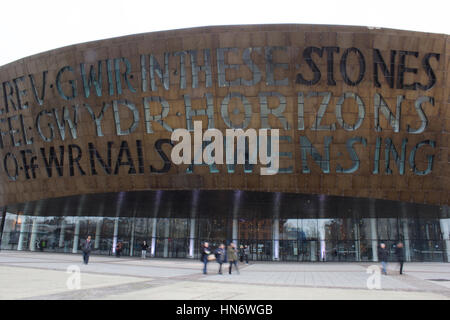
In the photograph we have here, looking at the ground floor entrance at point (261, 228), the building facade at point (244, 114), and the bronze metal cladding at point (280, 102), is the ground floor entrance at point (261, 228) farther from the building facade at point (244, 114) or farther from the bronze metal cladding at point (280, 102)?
the bronze metal cladding at point (280, 102)

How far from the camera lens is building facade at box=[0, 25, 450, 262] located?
28.6 metres

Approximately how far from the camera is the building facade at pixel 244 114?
2856 centimetres

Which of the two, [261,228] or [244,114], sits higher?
[244,114]

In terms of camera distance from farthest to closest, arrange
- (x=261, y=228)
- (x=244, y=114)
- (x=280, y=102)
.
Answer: (x=261, y=228) → (x=244, y=114) → (x=280, y=102)

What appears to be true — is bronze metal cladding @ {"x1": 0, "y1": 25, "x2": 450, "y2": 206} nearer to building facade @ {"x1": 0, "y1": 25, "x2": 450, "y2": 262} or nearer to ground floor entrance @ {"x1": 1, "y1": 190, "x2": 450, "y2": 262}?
building facade @ {"x1": 0, "y1": 25, "x2": 450, "y2": 262}

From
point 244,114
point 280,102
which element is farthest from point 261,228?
point 280,102

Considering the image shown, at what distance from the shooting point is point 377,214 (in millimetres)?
39500

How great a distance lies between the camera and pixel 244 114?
2922 centimetres

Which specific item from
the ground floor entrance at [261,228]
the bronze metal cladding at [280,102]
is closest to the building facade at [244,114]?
the bronze metal cladding at [280,102]

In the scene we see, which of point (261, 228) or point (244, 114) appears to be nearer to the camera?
point (244, 114)

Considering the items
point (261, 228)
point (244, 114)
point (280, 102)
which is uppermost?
point (280, 102)

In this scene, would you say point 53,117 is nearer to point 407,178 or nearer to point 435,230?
point 407,178

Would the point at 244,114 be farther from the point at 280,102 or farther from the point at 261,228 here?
the point at 261,228

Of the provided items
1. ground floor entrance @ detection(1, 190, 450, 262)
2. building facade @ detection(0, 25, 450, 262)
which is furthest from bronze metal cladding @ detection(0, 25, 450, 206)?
ground floor entrance @ detection(1, 190, 450, 262)
